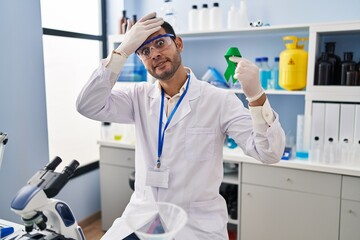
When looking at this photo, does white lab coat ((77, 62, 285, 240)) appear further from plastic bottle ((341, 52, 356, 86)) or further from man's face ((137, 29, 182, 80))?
plastic bottle ((341, 52, 356, 86))

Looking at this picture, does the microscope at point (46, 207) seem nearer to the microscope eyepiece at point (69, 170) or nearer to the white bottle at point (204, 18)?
the microscope eyepiece at point (69, 170)

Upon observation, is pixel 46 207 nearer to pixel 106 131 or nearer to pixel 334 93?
pixel 334 93

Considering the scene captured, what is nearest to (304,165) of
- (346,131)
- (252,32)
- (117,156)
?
(346,131)

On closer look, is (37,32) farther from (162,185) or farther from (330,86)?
(330,86)

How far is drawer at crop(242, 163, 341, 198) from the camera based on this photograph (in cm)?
206

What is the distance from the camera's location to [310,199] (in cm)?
212

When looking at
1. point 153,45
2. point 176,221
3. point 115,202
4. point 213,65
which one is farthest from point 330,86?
point 115,202

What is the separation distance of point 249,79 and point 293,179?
1.19 meters

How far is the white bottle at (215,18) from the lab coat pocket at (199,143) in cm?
134

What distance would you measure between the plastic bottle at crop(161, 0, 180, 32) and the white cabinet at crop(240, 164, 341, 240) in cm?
132

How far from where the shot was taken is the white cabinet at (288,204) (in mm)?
2078

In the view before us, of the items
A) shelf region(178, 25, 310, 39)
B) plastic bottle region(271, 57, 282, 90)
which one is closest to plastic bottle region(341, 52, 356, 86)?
shelf region(178, 25, 310, 39)

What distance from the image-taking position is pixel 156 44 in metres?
1.45

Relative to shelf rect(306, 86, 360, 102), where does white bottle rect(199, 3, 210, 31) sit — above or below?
above
